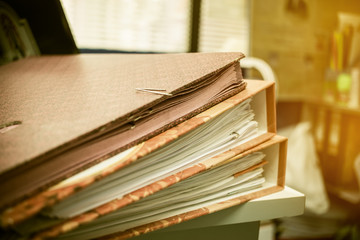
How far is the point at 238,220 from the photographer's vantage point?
42 centimetres

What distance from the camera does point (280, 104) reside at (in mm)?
2643

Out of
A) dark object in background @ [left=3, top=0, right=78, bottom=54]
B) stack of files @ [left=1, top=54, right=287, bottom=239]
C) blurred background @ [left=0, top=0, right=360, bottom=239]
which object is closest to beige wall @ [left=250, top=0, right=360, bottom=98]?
blurred background @ [left=0, top=0, right=360, bottom=239]

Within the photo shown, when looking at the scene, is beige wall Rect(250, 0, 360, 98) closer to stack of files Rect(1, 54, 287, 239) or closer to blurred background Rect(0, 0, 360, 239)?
blurred background Rect(0, 0, 360, 239)

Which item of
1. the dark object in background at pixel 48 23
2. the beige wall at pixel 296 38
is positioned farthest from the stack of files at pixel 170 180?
the beige wall at pixel 296 38

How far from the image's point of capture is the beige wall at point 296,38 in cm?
247

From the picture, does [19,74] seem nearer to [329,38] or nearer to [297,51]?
[297,51]

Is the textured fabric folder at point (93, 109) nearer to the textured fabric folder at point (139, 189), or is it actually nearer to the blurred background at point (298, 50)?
the textured fabric folder at point (139, 189)

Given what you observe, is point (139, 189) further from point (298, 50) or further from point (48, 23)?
point (298, 50)

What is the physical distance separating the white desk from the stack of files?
0.06ft

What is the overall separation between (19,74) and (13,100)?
19 centimetres

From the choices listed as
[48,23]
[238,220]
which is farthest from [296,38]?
[238,220]

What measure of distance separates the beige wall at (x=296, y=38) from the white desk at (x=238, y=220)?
2.18 metres

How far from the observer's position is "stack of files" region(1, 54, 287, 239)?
0.28m

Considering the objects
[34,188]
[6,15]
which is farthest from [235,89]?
[6,15]
